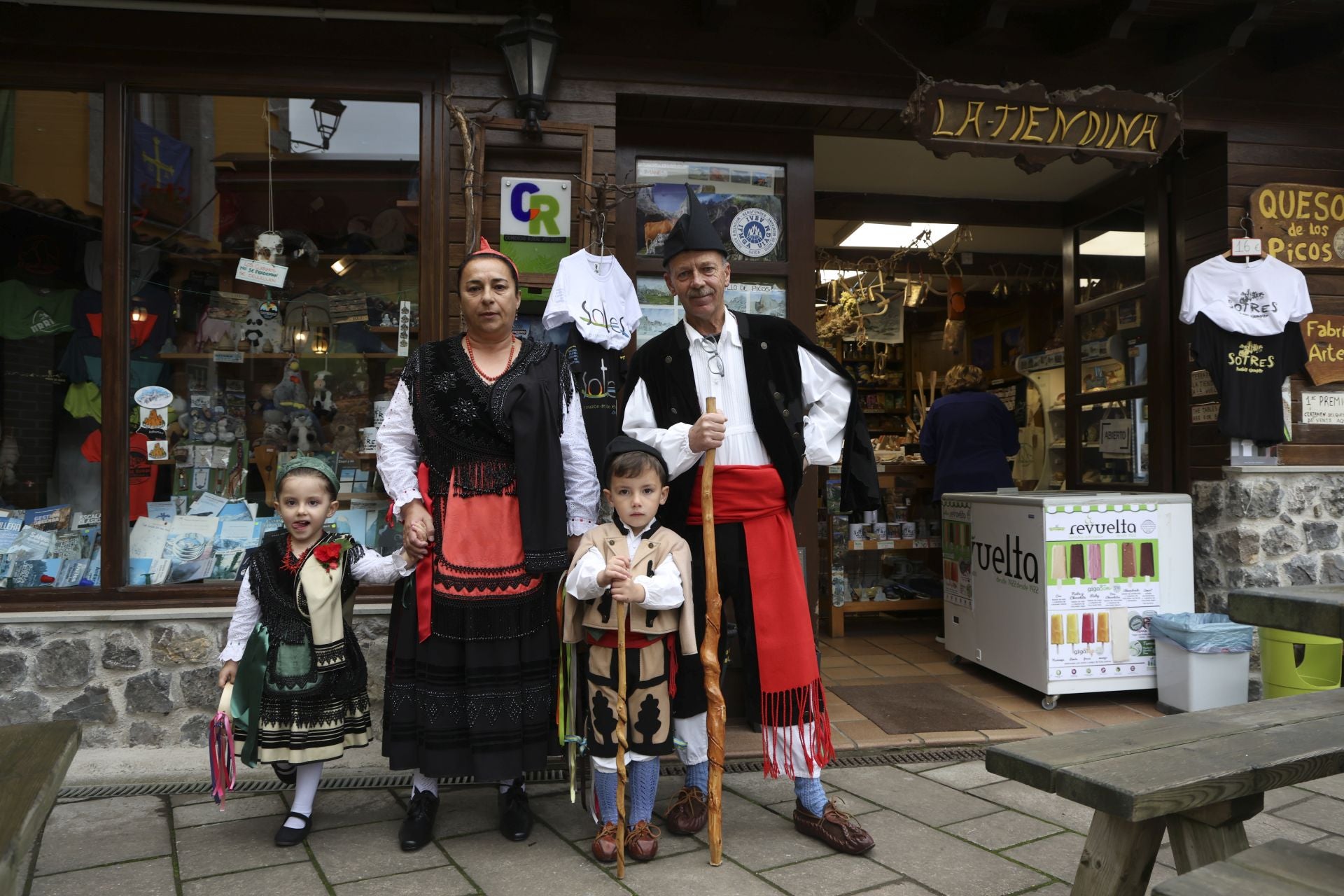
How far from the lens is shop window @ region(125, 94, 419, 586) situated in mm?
3971

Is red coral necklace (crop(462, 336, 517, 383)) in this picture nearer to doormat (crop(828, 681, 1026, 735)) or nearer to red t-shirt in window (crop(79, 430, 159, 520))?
red t-shirt in window (crop(79, 430, 159, 520))

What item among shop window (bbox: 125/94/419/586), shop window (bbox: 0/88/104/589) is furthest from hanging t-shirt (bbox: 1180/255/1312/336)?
shop window (bbox: 0/88/104/589)

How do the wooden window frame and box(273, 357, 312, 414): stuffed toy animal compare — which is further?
box(273, 357, 312, 414): stuffed toy animal

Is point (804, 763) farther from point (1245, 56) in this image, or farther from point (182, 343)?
point (1245, 56)

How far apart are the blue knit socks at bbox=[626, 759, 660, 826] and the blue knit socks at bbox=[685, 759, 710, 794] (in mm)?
228

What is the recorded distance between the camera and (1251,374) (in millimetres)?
4297

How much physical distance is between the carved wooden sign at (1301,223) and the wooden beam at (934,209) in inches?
62.2

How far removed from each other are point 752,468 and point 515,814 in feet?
4.32

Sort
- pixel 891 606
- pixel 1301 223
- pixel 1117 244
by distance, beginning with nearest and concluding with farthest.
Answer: pixel 1301 223
pixel 1117 244
pixel 891 606

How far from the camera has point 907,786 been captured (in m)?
3.28

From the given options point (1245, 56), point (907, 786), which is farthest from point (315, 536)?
point (1245, 56)

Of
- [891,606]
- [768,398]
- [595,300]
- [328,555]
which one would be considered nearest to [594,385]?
[595,300]

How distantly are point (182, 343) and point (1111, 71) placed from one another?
4.57 meters

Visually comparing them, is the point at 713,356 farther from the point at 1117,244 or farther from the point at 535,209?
the point at 1117,244
